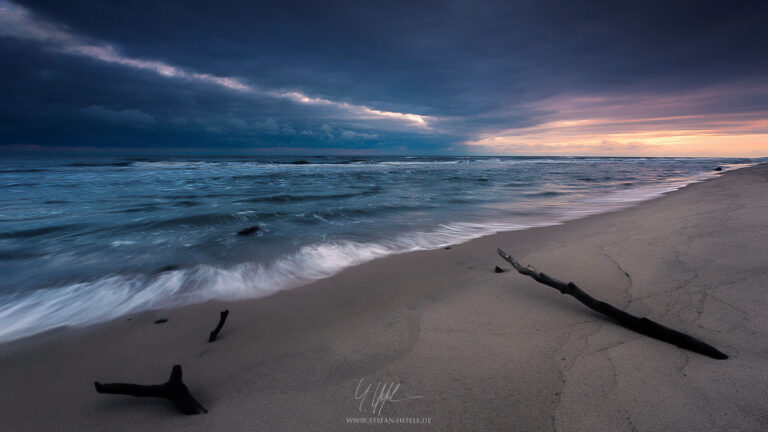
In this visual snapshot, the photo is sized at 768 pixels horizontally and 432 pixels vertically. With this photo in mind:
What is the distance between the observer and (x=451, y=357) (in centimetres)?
219

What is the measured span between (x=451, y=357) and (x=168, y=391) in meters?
1.79

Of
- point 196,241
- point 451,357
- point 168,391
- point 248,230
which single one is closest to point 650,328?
point 451,357

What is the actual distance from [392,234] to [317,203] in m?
5.30

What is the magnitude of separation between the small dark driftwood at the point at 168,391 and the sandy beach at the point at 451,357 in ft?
0.28

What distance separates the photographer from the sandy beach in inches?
66.5

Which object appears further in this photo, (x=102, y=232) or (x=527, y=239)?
(x=102, y=232)

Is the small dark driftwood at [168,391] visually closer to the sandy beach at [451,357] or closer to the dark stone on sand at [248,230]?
the sandy beach at [451,357]

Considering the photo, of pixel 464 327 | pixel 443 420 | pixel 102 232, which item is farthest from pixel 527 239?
pixel 102 232

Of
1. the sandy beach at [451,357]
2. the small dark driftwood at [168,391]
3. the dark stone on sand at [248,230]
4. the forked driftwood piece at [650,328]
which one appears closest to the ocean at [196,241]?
the dark stone on sand at [248,230]

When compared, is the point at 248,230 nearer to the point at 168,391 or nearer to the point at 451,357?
the point at 168,391

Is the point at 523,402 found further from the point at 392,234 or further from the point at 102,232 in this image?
the point at 102,232

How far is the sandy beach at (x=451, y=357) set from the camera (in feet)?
5.54


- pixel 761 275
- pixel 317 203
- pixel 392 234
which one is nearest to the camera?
pixel 761 275

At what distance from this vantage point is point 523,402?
5.72ft
